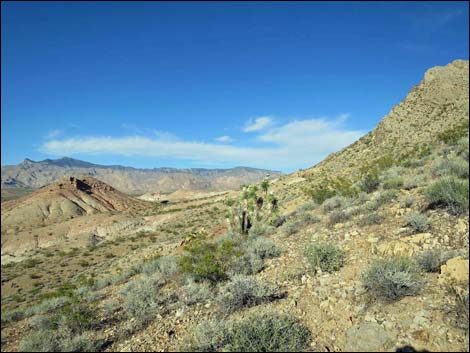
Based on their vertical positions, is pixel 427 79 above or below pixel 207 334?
above

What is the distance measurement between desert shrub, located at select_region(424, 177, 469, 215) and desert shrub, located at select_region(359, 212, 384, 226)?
1.52 m

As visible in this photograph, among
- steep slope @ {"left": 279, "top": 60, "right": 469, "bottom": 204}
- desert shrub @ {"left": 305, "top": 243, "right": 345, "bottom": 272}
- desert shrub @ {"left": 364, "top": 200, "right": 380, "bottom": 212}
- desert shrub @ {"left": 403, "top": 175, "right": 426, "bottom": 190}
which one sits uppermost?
steep slope @ {"left": 279, "top": 60, "right": 469, "bottom": 204}

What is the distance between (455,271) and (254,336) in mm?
4079

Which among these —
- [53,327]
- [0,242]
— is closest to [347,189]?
[53,327]

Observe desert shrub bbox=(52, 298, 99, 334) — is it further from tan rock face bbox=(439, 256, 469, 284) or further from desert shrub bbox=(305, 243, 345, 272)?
tan rock face bbox=(439, 256, 469, 284)

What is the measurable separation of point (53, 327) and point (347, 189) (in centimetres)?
1393

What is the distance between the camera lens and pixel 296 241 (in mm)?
11273

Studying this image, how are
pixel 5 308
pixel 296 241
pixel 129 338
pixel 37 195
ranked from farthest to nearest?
1. pixel 37 195
2. pixel 296 241
3. pixel 5 308
4. pixel 129 338

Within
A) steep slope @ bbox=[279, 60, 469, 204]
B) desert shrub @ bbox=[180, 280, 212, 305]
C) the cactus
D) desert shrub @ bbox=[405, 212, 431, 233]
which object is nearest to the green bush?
desert shrub @ bbox=[180, 280, 212, 305]

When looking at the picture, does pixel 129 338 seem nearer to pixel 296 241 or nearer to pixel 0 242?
pixel 296 241

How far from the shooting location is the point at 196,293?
7.89 m

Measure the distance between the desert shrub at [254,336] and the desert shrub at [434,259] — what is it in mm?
3038

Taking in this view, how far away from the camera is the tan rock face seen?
5.78 meters

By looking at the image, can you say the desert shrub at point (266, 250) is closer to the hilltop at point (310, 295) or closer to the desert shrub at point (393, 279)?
the hilltop at point (310, 295)
